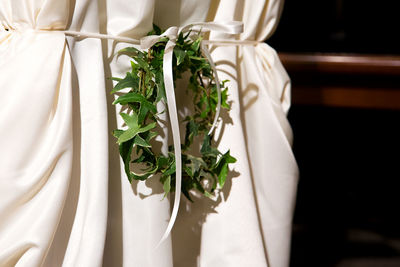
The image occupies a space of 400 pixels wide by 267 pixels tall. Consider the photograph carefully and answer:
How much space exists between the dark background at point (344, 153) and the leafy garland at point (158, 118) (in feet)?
2.73

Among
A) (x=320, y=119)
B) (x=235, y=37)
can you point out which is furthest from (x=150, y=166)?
(x=320, y=119)

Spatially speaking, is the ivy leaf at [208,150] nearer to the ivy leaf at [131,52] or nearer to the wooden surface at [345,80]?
the ivy leaf at [131,52]

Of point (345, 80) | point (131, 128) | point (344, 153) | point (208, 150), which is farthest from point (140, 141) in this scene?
point (344, 153)

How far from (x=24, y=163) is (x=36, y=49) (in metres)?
0.14

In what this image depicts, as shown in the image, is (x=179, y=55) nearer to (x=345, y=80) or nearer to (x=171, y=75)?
(x=171, y=75)

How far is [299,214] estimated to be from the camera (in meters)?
1.64

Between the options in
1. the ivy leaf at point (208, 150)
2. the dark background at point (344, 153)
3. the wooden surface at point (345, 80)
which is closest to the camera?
the ivy leaf at point (208, 150)

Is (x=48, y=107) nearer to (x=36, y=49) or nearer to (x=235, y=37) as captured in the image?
(x=36, y=49)

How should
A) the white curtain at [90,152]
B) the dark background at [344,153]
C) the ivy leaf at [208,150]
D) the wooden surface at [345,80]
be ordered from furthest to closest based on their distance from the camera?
the dark background at [344,153] → the wooden surface at [345,80] → the ivy leaf at [208,150] → the white curtain at [90,152]

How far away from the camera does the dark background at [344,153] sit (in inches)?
58.1

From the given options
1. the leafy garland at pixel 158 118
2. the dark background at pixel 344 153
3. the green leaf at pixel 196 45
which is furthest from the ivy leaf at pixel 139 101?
the dark background at pixel 344 153

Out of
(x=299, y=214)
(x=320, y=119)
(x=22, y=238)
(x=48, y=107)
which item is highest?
(x=48, y=107)

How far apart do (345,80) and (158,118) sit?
0.61 metres

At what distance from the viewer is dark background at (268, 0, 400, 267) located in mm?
1475
